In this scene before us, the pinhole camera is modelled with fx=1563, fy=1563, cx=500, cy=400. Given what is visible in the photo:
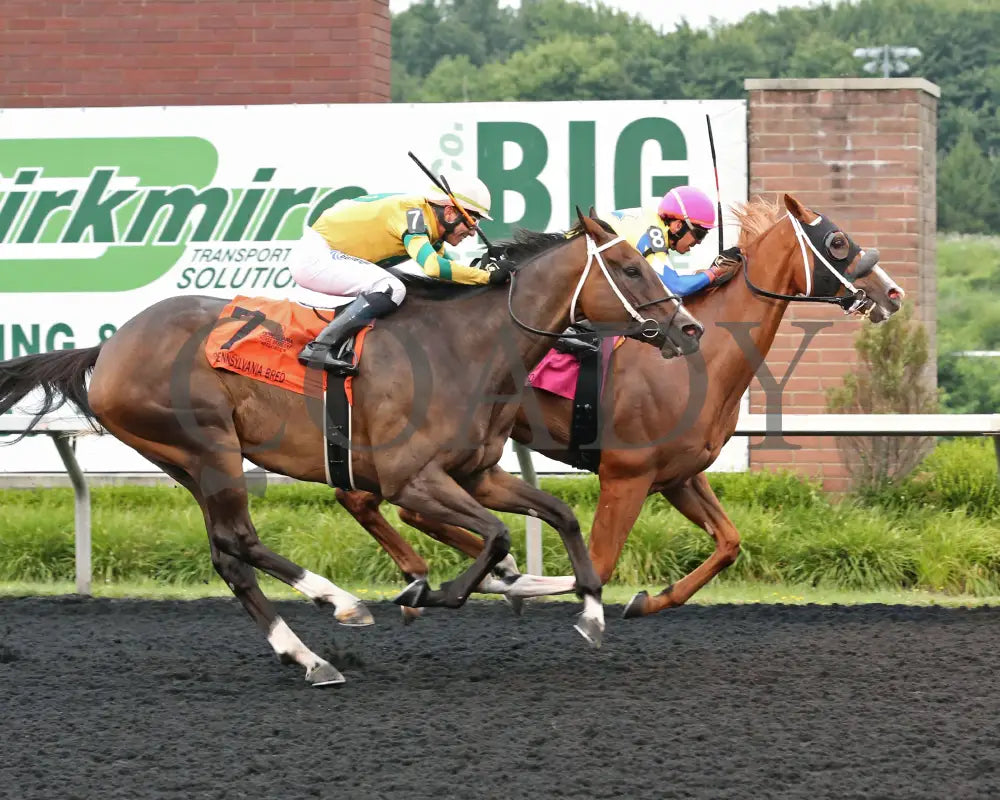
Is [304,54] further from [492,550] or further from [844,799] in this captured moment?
[844,799]

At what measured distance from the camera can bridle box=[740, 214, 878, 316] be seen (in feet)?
19.7

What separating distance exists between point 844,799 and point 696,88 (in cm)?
4701

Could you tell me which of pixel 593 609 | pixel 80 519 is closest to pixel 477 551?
pixel 593 609

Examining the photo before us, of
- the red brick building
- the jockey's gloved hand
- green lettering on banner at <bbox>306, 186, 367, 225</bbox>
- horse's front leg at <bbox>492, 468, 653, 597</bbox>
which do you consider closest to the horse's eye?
horse's front leg at <bbox>492, 468, 653, 597</bbox>

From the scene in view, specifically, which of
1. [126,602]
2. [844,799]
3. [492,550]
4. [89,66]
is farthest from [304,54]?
[844,799]

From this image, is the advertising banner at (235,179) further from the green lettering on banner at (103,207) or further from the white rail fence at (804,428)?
the white rail fence at (804,428)

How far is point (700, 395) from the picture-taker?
5977mm

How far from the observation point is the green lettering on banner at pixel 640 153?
354 inches

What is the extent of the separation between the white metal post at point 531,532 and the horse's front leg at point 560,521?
5.13ft

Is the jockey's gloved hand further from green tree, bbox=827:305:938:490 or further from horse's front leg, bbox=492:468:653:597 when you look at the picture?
green tree, bbox=827:305:938:490

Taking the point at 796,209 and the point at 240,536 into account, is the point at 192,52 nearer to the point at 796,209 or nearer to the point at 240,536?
the point at 796,209

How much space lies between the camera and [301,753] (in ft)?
13.7

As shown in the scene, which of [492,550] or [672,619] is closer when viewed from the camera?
[492,550]

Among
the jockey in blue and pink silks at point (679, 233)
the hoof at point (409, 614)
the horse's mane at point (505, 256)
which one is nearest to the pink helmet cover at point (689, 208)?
the jockey in blue and pink silks at point (679, 233)
